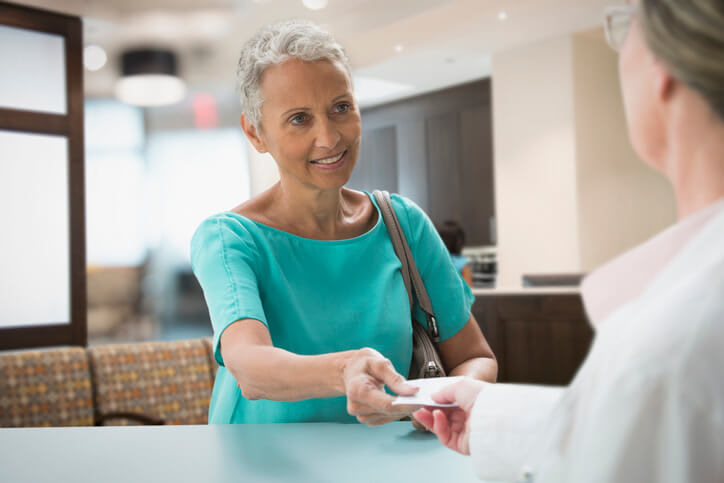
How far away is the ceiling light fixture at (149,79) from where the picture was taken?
256 inches

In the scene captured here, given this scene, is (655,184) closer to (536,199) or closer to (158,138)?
(536,199)

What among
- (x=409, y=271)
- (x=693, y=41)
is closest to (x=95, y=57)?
(x=409, y=271)

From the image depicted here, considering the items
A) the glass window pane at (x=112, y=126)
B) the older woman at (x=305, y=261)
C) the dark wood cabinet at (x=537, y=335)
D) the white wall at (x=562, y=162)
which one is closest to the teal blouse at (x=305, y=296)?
the older woman at (x=305, y=261)

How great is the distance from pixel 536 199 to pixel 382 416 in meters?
6.00

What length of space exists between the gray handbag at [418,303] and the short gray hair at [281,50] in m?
0.33

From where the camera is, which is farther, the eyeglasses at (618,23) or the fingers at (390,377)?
the fingers at (390,377)

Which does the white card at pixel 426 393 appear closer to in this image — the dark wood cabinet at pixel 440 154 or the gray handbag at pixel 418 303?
the gray handbag at pixel 418 303

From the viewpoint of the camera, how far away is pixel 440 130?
26.3 ft

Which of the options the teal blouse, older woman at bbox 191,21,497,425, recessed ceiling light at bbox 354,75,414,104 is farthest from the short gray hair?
recessed ceiling light at bbox 354,75,414,104

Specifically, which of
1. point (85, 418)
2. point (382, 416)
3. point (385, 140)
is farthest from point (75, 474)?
point (385, 140)

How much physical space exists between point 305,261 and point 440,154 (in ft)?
22.3

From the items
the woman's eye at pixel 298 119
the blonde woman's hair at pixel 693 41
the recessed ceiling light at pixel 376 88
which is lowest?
the blonde woman's hair at pixel 693 41

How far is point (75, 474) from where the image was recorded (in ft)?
3.09

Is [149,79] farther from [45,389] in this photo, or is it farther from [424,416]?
[424,416]
